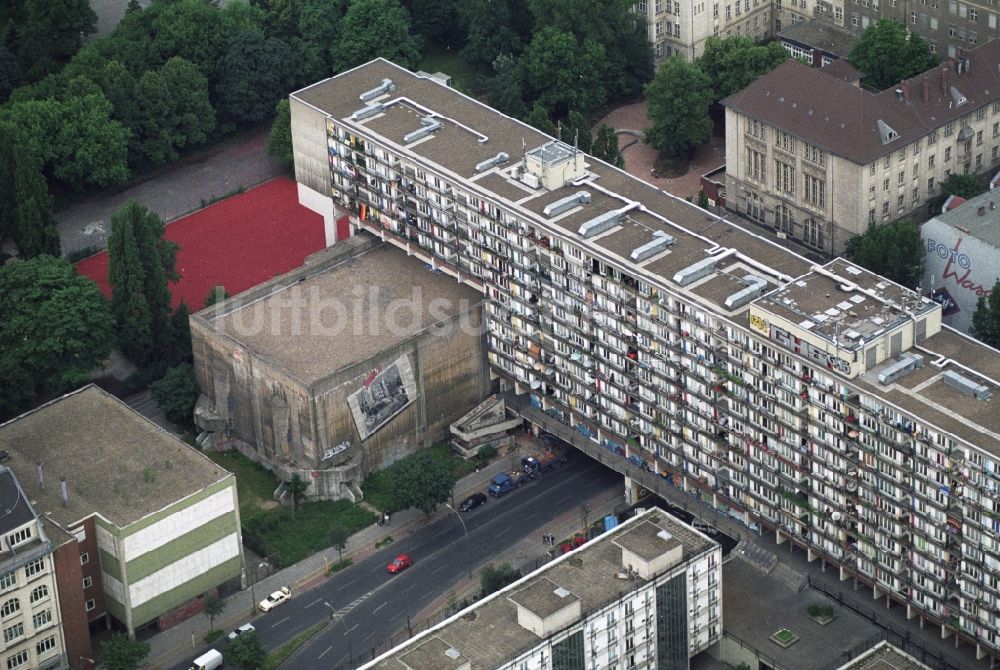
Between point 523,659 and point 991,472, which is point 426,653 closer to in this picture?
point 523,659

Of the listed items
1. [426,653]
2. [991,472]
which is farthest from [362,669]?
A: [991,472]

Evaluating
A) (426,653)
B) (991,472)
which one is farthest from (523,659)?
(991,472)

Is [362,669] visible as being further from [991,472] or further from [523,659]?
[991,472]

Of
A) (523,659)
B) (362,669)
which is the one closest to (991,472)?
(523,659)
